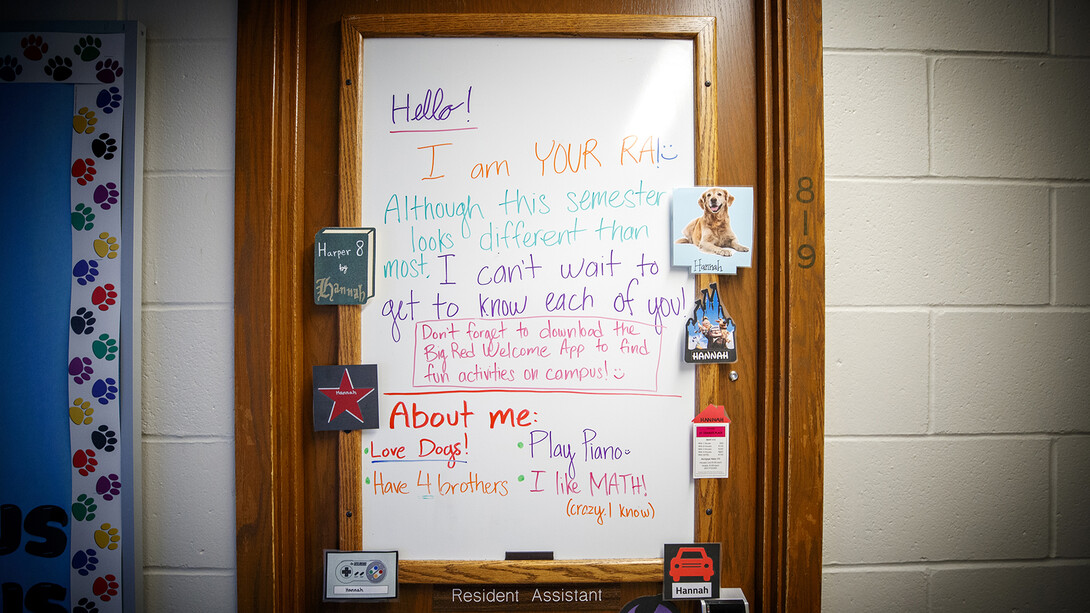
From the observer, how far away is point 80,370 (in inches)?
35.2

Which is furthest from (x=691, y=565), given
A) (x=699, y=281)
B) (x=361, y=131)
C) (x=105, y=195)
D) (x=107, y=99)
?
(x=107, y=99)

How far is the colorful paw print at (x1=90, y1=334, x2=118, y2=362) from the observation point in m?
0.90

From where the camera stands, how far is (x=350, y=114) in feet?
3.14

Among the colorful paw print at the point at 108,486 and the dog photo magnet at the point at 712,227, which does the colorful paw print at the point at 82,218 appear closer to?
the colorful paw print at the point at 108,486

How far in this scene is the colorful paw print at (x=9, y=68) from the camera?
906mm

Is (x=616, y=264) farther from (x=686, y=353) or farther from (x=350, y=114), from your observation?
(x=350, y=114)

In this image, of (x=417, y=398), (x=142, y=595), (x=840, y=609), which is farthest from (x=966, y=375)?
(x=142, y=595)

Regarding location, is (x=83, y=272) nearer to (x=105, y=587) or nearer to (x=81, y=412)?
(x=81, y=412)

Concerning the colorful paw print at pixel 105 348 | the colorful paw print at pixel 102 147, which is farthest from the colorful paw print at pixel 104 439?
the colorful paw print at pixel 102 147

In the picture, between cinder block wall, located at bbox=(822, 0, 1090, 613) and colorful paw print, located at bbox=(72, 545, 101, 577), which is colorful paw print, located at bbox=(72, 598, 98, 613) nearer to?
colorful paw print, located at bbox=(72, 545, 101, 577)

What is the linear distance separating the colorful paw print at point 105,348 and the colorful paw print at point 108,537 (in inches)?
12.5

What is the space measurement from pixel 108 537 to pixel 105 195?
0.65m

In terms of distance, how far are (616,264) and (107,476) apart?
1.05 m

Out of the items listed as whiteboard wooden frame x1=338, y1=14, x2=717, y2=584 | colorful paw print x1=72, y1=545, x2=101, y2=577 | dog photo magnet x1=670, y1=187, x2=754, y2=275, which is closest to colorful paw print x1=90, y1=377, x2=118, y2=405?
colorful paw print x1=72, y1=545, x2=101, y2=577
